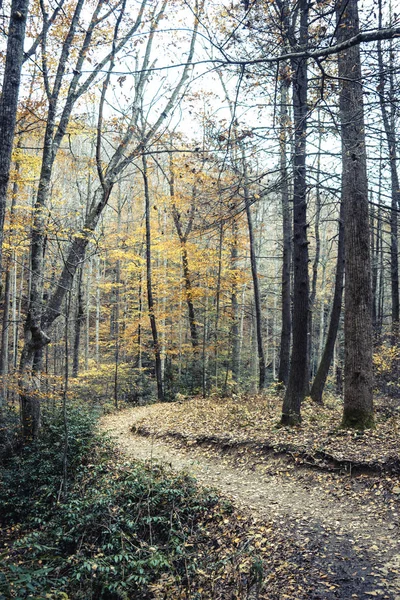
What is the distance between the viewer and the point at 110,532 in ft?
17.0

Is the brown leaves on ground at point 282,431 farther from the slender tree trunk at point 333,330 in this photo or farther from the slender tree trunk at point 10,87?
the slender tree trunk at point 10,87

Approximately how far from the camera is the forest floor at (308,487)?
12.3 feet

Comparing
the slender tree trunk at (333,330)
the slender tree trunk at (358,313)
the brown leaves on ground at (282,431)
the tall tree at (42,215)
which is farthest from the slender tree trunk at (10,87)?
the slender tree trunk at (333,330)

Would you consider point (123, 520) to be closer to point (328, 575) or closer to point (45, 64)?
point (328, 575)

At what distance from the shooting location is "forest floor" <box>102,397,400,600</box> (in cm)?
375

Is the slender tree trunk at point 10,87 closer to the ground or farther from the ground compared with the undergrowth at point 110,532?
farther from the ground

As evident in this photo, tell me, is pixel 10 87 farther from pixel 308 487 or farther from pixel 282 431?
pixel 282 431

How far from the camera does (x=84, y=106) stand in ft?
34.3

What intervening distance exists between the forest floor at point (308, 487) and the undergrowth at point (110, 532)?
447 millimetres

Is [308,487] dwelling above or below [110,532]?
above

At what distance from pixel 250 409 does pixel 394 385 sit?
455cm

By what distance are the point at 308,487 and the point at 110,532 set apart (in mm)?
2901

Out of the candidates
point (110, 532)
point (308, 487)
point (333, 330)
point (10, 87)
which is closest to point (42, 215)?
point (10, 87)

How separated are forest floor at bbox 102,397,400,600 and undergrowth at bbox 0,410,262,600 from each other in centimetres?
45
